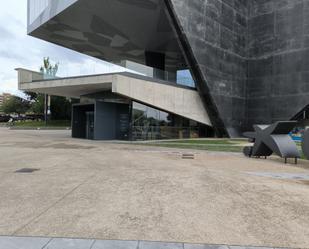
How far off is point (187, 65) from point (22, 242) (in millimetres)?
25133

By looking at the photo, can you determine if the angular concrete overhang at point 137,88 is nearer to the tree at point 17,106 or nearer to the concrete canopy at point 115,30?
A: the concrete canopy at point 115,30

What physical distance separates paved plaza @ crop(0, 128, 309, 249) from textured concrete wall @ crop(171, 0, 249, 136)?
1879cm

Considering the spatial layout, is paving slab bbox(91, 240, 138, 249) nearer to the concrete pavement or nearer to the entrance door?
the concrete pavement

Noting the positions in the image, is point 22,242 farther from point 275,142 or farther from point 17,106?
point 17,106

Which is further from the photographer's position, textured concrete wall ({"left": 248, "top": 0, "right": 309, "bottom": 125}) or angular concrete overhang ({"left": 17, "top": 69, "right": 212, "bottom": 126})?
textured concrete wall ({"left": 248, "top": 0, "right": 309, "bottom": 125})

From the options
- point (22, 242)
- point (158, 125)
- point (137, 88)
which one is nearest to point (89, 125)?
point (158, 125)

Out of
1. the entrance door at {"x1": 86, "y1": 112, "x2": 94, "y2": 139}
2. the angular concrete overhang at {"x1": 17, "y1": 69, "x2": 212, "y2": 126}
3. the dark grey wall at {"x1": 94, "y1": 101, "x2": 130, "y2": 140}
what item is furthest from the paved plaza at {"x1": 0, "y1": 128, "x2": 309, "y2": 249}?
the entrance door at {"x1": 86, "y1": 112, "x2": 94, "y2": 139}

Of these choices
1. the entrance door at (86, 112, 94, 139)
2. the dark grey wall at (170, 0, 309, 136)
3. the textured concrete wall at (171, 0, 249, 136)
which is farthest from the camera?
the entrance door at (86, 112, 94, 139)

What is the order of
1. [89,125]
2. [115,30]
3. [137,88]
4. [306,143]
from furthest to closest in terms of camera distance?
1. [115,30]
2. [89,125]
3. [137,88]
4. [306,143]

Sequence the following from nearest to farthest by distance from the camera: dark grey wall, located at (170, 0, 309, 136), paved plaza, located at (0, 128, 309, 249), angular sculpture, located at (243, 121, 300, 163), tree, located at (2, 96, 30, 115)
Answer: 1. paved plaza, located at (0, 128, 309, 249)
2. angular sculpture, located at (243, 121, 300, 163)
3. dark grey wall, located at (170, 0, 309, 136)
4. tree, located at (2, 96, 30, 115)

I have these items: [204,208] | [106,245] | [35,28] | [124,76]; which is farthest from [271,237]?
[35,28]

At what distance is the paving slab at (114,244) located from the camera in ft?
11.8

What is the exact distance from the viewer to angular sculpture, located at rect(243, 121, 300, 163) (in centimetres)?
1261

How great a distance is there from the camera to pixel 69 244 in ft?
11.9
